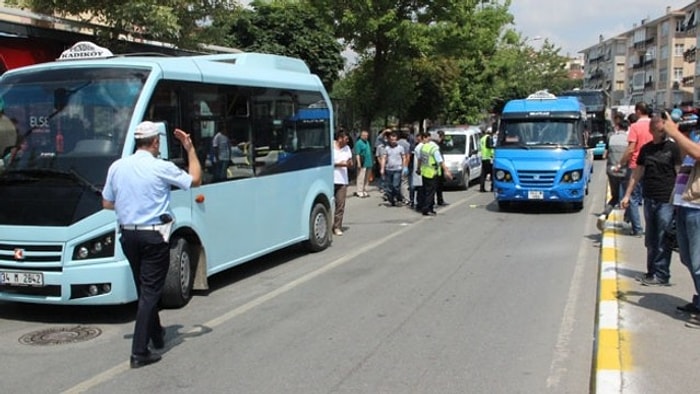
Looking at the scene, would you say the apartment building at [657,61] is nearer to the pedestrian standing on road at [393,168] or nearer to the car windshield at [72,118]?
the pedestrian standing on road at [393,168]

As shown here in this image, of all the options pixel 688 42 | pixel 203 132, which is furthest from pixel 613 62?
pixel 203 132

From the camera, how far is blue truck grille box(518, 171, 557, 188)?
1434 centimetres

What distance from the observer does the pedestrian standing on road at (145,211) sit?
5.06 metres

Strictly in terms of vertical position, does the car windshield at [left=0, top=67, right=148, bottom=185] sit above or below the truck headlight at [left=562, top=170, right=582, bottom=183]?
above

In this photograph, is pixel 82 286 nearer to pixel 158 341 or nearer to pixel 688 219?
pixel 158 341

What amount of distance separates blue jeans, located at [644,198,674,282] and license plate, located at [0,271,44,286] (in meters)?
6.12

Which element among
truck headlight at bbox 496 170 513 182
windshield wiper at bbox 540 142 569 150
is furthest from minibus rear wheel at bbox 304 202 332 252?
windshield wiper at bbox 540 142 569 150

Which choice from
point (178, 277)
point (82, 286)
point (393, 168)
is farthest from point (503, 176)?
point (82, 286)

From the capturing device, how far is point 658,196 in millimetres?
7367

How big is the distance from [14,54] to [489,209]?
1033 cm

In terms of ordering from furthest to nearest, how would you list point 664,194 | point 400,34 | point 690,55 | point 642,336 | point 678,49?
point 678,49 → point 690,55 → point 400,34 → point 664,194 → point 642,336

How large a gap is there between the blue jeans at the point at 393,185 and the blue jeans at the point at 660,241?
31.7 ft

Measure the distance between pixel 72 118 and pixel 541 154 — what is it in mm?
10607

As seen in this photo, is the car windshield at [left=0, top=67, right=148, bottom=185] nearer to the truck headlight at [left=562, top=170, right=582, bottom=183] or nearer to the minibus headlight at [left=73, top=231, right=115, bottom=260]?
the minibus headlight at [left=73, top=231, right=115, bottom=260]
